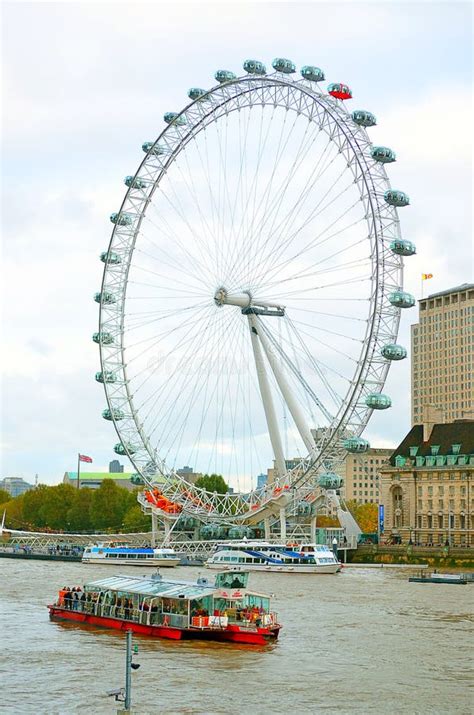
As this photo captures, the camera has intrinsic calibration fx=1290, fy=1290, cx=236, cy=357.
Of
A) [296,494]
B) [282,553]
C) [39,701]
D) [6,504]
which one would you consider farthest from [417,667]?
[6,504]

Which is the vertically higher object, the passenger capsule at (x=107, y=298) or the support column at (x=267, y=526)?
the passenger capsule at (x=107, y=298)

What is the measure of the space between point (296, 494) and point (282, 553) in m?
7.54

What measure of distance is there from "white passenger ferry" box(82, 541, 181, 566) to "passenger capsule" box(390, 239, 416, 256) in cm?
3278

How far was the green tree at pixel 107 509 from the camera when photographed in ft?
506

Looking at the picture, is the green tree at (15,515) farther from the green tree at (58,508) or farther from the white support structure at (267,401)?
the white support structure at (267,401)

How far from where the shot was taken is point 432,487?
360 feet

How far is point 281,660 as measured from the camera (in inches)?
1686

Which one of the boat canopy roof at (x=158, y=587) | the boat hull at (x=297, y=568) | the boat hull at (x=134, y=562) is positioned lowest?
the boat canopy roof at (x=158, y=587)

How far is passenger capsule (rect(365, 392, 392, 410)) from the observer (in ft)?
271

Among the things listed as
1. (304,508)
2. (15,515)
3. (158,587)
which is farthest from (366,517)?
(158,587)

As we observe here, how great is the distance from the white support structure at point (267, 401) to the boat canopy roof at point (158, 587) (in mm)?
38194

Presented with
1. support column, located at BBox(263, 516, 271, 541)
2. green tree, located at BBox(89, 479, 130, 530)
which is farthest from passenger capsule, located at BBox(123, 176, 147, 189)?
green tree, located at BBox(89, 479, 130, 530)

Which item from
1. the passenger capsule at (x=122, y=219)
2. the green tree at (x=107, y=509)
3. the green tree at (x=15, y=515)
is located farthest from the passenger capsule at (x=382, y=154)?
the green tree at (x=15, y=515)

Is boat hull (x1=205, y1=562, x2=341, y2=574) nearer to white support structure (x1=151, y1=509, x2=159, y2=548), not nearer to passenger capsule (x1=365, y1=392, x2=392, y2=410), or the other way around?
passenger capsule (x1=365, y1=392, x2=392, y2=410)
